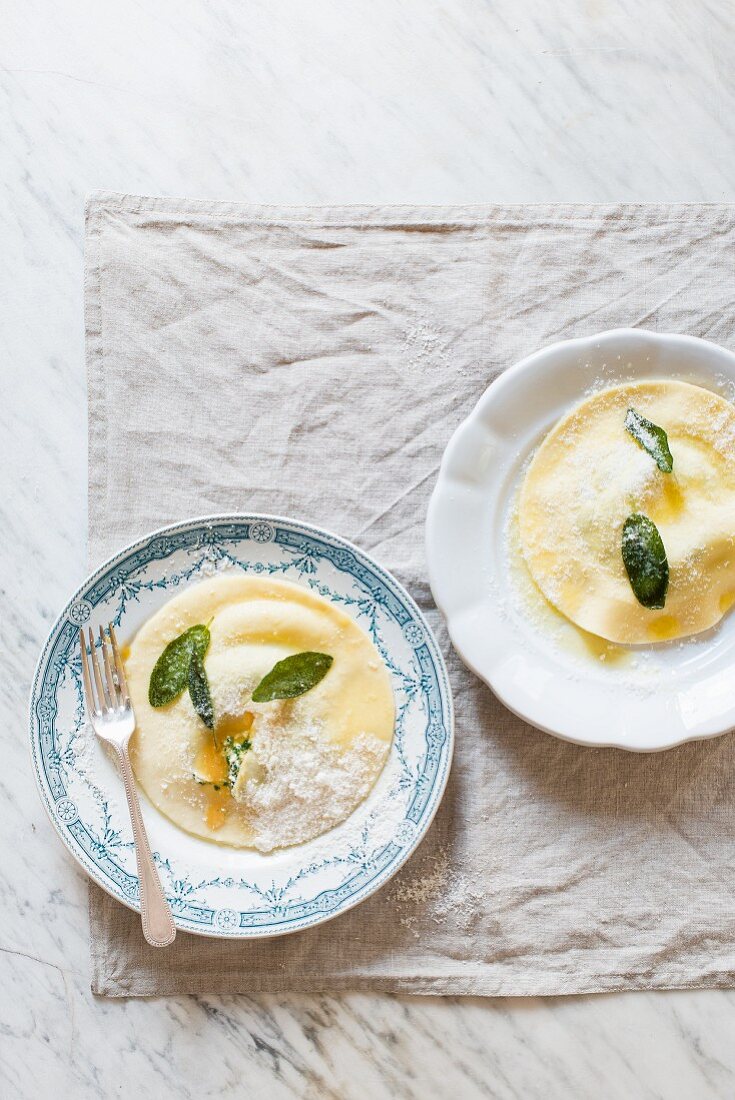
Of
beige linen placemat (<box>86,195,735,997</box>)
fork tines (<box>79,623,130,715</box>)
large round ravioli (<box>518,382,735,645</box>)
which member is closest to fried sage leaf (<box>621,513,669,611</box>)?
large round ravioli (<box>518,382,735,645</box>)

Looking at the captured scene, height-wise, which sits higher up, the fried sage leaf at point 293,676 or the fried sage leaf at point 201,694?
the fried sage leaf at point 293,676

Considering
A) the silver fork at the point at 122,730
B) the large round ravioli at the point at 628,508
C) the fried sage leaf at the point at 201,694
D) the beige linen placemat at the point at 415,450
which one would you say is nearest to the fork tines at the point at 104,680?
the silver fork at the point at 122,730

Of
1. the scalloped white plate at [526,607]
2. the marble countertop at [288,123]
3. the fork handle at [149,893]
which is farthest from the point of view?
the marble countertop at [288,123]

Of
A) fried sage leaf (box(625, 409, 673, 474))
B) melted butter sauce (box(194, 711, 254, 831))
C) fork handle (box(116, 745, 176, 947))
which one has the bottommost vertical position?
fork handle (box(116, 745, 176, 947))

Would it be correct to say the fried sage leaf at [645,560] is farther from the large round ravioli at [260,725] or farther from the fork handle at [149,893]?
the fork handle at [149,893]

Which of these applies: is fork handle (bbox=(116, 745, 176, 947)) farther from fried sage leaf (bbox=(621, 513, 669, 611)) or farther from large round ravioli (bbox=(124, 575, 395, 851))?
fried sage leaf (bbox=(621, 513, 669, 611))
